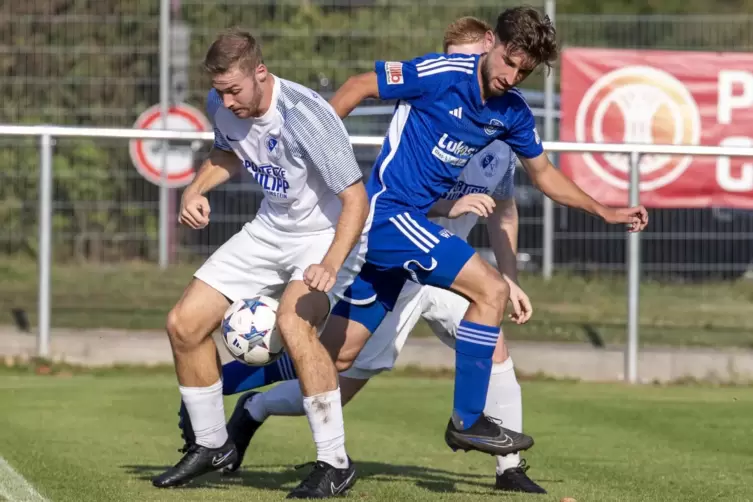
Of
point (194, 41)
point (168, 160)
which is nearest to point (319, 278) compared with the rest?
point (168, 160)

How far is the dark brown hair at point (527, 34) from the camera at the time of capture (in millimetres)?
6188

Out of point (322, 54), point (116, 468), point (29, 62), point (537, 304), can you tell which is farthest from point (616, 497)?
point (29, 62)

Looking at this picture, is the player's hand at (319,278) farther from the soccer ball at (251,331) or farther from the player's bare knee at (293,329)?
the soccer ball at (251,331)

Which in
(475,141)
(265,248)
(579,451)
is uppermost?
(475,141)

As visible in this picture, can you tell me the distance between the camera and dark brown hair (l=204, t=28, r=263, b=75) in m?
6.05

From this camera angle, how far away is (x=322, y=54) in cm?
1468

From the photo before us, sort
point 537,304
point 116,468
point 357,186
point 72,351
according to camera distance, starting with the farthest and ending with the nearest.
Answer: point 537,304
point 72,351
point 116,468
point 357,186

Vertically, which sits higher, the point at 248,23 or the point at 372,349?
the point at 248,23

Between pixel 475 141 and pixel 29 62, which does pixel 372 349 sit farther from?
pixel 29 62

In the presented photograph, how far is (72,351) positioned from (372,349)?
4634 millimetres

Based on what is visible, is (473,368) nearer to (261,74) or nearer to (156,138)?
(261,74)

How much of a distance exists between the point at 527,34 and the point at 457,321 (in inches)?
60.0

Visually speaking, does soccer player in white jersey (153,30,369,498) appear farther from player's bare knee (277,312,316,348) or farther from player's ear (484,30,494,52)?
player's ear (484,30,494,52)

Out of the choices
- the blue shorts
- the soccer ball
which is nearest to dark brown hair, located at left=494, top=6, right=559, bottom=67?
the blue shorts
